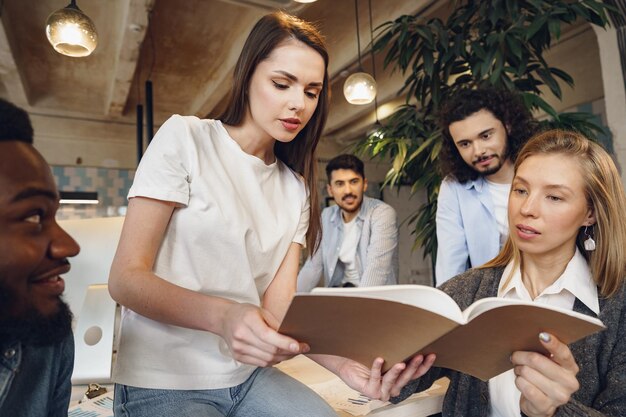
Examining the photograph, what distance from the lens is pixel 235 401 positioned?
0.94 m

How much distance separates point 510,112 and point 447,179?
0.39 meters

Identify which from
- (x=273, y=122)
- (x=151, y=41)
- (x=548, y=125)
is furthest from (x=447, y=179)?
(x=151, y=41)

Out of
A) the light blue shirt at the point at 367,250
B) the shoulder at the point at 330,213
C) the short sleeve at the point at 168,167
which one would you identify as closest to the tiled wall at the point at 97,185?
the shoulder at the point at 330,213

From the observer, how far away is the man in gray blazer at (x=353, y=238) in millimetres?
3002

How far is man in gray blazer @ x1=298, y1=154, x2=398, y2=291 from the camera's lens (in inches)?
118

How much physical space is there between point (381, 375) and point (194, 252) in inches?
17.1

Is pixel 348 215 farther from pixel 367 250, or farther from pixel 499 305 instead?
pixel 499 305

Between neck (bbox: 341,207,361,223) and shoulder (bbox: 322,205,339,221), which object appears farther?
shoulder (bbox: 322,205,339,221)

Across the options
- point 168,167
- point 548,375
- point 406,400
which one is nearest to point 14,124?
point 168,167

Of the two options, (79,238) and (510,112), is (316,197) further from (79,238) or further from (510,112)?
(510,112)

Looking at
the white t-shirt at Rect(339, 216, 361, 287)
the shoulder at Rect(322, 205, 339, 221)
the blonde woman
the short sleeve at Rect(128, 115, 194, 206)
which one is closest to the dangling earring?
the blonde woman

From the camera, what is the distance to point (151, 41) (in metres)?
4.45

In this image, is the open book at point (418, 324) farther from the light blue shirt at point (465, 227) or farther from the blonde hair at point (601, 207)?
the light blue shirt at point (465, 227)

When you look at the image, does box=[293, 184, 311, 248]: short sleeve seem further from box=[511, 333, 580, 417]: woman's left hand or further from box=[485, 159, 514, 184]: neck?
box=[485, 159, 514, 184]: neck
